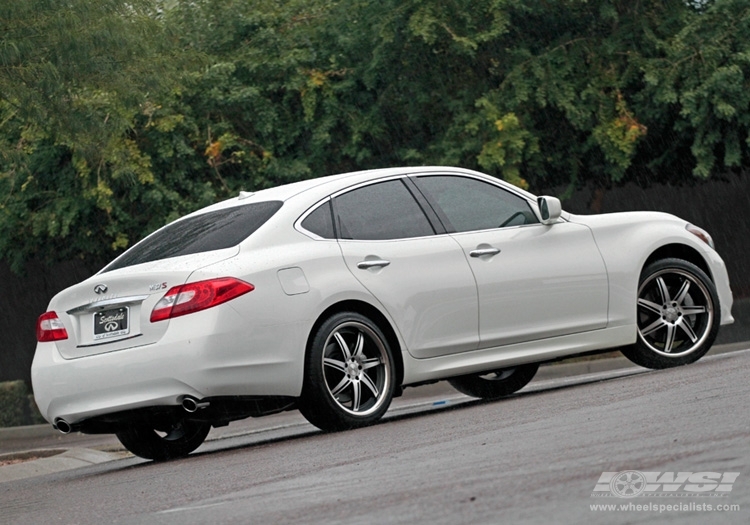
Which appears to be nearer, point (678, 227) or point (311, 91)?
point (678, 227)

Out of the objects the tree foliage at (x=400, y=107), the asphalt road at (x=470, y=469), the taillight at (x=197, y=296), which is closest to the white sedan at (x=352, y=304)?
the taillight at (x=197, y=296)

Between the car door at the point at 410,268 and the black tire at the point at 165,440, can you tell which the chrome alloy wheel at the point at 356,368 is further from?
the black tire at the point at 165,440

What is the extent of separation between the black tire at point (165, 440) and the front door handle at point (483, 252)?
2131mm

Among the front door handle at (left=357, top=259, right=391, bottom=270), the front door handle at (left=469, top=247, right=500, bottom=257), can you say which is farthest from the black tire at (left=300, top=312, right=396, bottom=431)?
the front door handle at (left=469, top=247, right=500, bottom=257)

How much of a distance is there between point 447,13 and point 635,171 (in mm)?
3966

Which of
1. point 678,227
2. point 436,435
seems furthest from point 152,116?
point 436,435

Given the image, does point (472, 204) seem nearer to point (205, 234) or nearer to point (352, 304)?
point (352, 304)

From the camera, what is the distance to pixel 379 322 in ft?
28.7

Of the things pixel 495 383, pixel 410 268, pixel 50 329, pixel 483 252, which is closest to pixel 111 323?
pixel 50 329

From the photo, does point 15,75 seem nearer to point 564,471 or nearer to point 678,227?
point 678,227

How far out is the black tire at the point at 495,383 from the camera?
10734 mm

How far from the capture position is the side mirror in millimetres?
9523

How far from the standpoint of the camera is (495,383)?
10.8 m

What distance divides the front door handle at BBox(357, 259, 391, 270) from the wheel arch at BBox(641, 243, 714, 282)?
2345 mm
